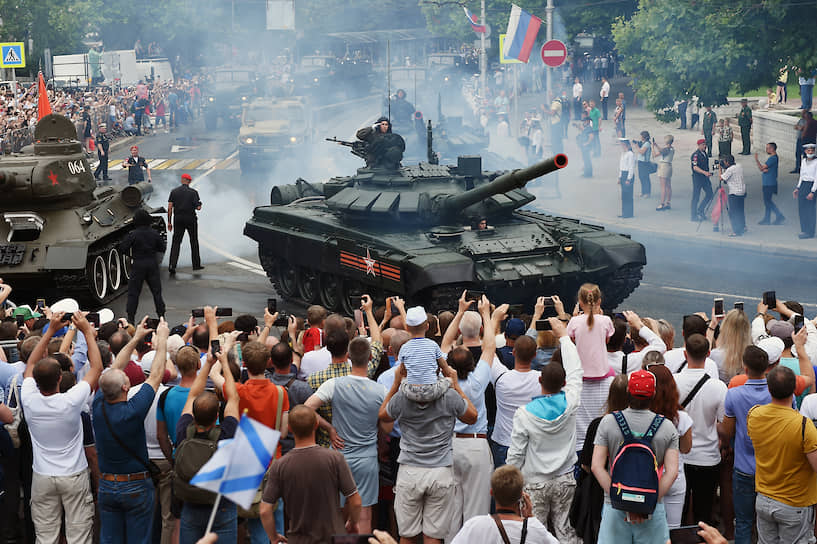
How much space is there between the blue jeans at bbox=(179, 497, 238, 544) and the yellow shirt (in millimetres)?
3312

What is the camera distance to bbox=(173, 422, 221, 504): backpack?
7188 millimetres

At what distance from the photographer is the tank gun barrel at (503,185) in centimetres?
1405

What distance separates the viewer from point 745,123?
1217 inches

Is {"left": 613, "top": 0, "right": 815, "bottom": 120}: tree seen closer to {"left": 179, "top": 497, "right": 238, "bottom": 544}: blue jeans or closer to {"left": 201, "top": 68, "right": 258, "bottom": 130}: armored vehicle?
{"left": 179, "top": 497, "right": 238, "bottom": 544}: blue jeans

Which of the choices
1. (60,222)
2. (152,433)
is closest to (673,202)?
(60,222)

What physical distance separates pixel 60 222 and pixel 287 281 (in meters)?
3.67

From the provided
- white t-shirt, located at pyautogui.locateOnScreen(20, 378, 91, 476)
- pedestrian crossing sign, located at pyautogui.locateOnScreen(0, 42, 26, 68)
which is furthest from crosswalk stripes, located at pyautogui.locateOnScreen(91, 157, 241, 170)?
white t-shirt, located at pyautogui.locateOnScreen(20, 378, 91, 476)

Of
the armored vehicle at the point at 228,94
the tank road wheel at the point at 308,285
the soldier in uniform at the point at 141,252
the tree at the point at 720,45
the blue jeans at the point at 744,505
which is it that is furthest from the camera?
the armored vehicle at the point at 228,94

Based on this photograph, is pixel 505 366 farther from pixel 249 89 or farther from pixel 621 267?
pixel 249 89

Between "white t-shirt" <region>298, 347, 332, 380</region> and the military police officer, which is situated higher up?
"white t-shirt" <region>298, 347, 332, 380</region>

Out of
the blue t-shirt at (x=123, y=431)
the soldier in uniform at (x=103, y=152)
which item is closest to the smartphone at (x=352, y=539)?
the blue t-shirt at (x=123, y=431)

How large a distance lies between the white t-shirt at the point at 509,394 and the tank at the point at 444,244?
554cm

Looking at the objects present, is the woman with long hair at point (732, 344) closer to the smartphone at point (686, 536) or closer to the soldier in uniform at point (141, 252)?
the smartphone at point (686, 536)

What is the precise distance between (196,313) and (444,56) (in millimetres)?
55939
